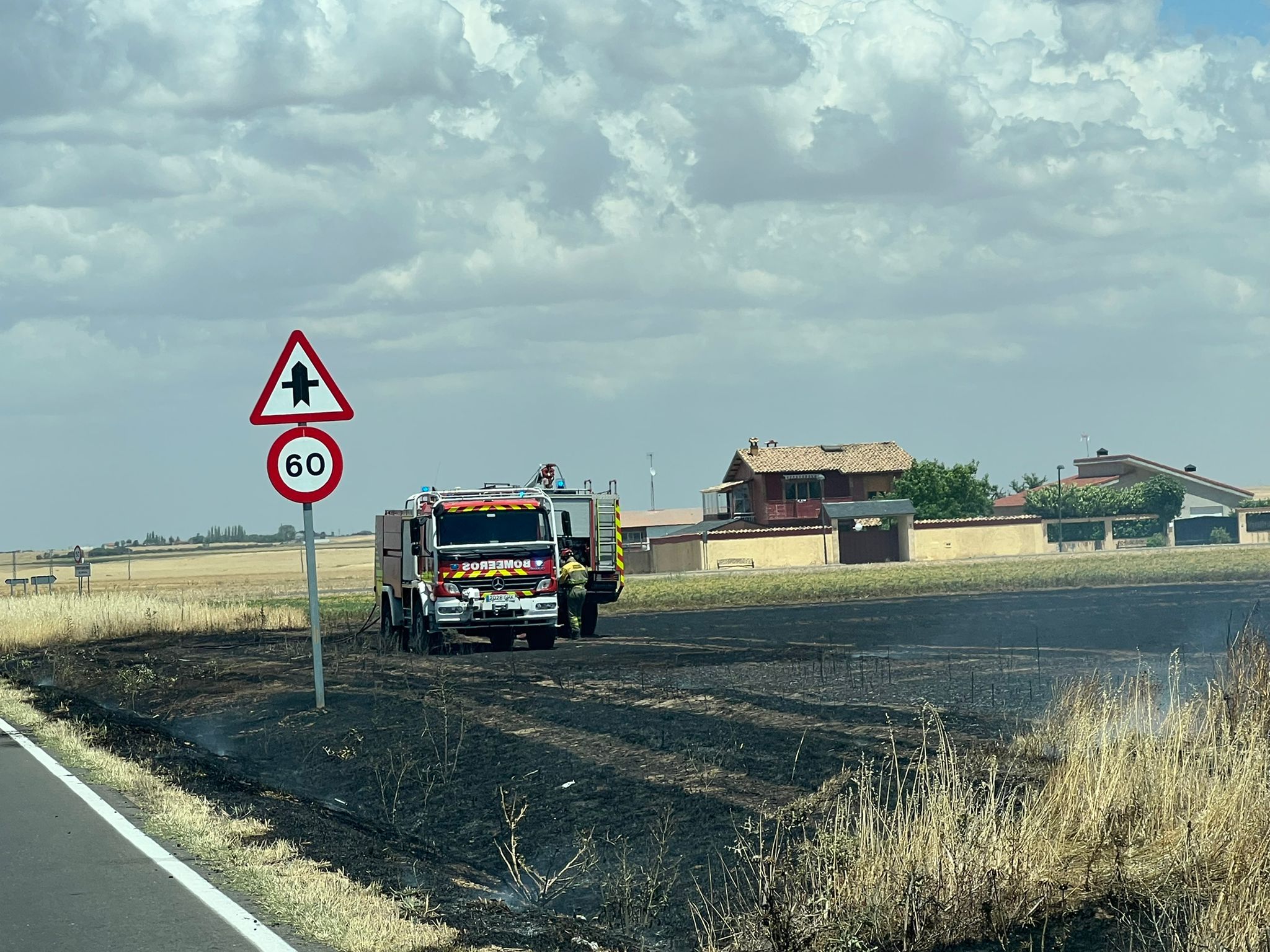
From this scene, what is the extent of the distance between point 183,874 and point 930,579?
169 ft

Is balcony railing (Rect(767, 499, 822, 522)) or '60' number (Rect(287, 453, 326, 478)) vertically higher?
balcony railing (Rect(767, 499, 822, 522))

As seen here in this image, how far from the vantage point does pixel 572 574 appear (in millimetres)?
30688

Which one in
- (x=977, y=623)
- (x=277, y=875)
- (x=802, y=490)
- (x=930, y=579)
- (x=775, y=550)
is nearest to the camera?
(x=277, y=875)

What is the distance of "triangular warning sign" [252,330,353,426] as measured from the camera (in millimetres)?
14359

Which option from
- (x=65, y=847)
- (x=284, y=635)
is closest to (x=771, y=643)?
(x=284, y=635)

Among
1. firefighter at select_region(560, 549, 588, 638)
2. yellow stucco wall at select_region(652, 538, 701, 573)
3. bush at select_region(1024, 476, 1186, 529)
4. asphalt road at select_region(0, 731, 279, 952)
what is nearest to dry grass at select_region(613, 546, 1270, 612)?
yellow stucco wall at select_region(652, 538, 701, 573)

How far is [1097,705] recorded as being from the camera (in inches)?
436

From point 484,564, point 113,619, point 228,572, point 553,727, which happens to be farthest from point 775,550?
point 553,727

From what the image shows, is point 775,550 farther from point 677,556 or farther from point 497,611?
point 497,611

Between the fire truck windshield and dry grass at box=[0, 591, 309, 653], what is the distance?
1066 cm

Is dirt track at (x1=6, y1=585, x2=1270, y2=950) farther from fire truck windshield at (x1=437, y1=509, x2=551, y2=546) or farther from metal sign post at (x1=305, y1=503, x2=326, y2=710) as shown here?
fire truck windshield at (x1=437, y1=509, x2=551, y2=546)

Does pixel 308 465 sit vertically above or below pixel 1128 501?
above

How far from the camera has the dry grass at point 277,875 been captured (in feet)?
23.1

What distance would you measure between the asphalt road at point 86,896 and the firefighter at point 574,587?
63.1 feet
